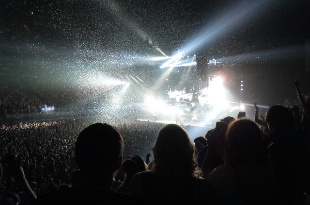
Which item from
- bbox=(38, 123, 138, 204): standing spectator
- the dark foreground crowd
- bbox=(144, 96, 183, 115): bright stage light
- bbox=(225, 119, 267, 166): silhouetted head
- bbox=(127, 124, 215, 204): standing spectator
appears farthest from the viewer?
bbox=(144, 96, 183, 115): bright stage light

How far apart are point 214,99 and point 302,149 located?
30778 mm

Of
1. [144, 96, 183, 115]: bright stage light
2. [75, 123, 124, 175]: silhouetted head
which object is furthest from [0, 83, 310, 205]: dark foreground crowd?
[144, 96, 183, 115]: bright stage light

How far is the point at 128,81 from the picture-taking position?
162 ft

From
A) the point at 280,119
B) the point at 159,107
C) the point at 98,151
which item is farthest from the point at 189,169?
the point at 159,107

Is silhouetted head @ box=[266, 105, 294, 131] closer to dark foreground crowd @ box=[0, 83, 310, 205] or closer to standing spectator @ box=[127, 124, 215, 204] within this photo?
dark foreground crowd @ box=[0, 83, 310, 205]

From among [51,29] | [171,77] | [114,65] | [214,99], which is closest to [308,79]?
[214,99]

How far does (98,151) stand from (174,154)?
0.55m

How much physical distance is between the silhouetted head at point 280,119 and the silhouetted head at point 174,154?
1.34 m

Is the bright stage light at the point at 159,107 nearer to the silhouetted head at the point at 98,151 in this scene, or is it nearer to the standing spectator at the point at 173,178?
the standing spectator at the point at 173,178

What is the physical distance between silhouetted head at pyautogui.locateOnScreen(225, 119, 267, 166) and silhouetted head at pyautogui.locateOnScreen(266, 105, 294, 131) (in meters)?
0.77

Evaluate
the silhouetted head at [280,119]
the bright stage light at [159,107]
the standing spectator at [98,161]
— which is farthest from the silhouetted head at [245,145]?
the bright stage light at [159,107]

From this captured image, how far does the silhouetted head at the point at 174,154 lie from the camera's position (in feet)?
5.12

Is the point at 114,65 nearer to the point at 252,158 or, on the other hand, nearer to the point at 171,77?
the point at 171,77

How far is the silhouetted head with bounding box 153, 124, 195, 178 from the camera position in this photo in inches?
61.4
